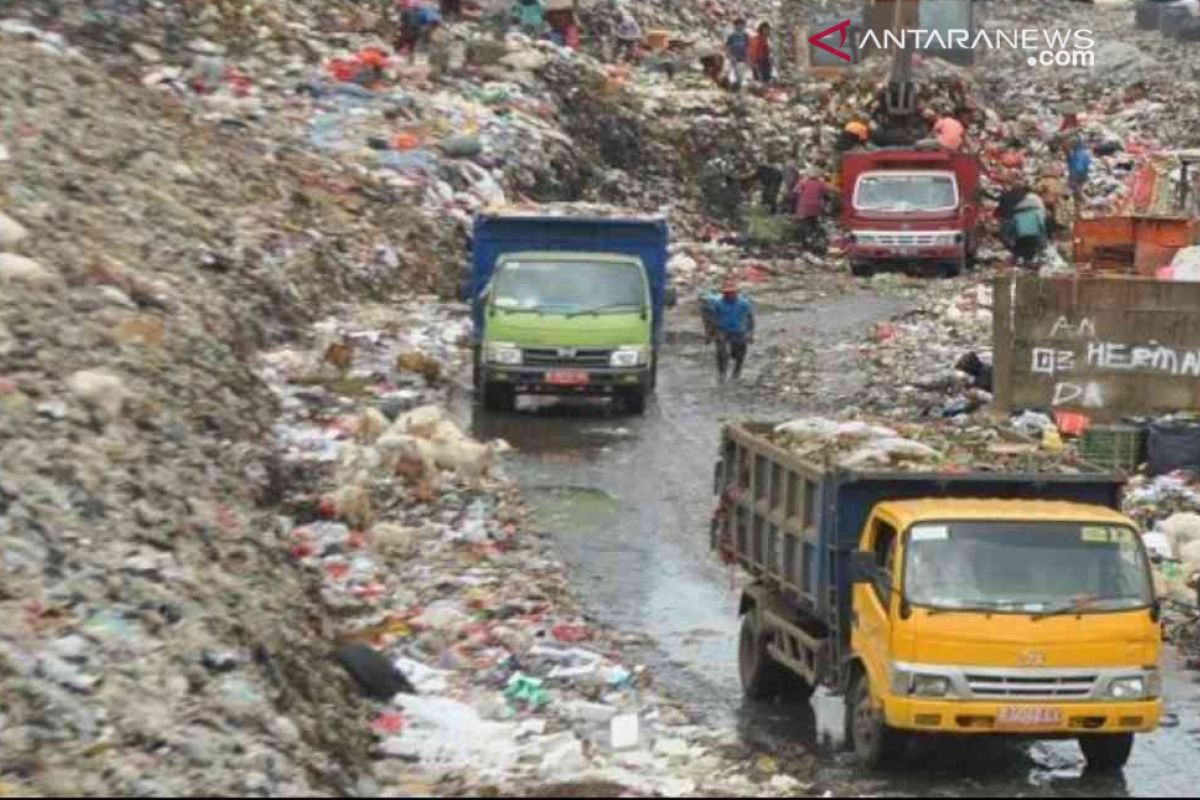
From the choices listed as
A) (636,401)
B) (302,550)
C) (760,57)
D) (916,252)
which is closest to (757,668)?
(302,550)

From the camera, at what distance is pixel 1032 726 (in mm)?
13477

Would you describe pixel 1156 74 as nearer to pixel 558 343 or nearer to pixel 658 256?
pixel 658 256

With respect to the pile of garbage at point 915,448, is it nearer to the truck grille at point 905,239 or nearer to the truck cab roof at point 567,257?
the truck cab roof at point 567,257

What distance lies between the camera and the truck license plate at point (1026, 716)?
1346 centimetres

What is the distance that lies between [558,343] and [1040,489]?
12.7 m

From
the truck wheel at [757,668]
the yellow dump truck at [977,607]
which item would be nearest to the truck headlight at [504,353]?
the truck wheel at [757,668]

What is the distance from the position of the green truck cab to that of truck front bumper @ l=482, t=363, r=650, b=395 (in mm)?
10

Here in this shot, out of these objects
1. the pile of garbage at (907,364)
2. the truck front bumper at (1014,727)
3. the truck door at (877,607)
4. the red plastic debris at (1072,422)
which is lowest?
the pile of garbage at (907,364)

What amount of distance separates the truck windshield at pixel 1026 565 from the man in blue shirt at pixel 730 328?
53.9 feet

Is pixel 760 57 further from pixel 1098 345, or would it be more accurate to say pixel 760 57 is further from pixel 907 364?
pixel 1098 345

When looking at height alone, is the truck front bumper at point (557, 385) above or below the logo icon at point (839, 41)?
below

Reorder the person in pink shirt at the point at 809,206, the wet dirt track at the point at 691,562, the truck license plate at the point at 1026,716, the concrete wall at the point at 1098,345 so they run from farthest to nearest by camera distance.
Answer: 1. the person in pink shirt at the point at 809,206
2. the concrete wall at the point at 1098,345
3. the wet dirt track at the point at 691,562
4. the truck license plate at the point at 1026,716

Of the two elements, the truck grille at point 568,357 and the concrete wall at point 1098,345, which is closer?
the concrete wall at point 1098,345

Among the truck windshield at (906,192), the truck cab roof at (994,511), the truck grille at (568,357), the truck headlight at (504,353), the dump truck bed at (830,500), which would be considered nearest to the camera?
the truck cab roof at (994,511)
